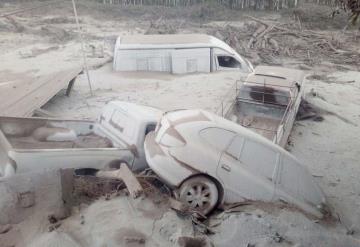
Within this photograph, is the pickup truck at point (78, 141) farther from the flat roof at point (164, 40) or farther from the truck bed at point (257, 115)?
the flat roof at point (164, 40)

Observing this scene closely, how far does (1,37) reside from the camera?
22703 millimetres

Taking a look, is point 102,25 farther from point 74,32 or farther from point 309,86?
point 309,86

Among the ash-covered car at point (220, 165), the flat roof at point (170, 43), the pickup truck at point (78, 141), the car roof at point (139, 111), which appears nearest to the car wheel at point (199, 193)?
the ash-covered car at point (220, 165)

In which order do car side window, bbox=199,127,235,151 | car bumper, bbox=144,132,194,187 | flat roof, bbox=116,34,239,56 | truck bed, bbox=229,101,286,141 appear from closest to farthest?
1. car bumper, bbox=144,132,194,187
2. car side window, bbox=199,127,235,151
3. truck bed, bbox=229,101,286,141
4. flat roof, bbox=116,34,239,56

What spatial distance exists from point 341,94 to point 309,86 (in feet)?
4.17

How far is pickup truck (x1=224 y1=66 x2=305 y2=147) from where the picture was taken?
488 inches

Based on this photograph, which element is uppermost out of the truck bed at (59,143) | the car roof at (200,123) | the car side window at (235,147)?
the car roof at (200,123)

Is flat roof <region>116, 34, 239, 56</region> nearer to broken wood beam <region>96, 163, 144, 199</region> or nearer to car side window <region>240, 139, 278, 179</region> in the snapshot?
car side window <region>240, 139, 278, 179</region>

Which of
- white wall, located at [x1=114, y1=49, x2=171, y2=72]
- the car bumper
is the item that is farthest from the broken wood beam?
white wall, located at [x1=114, y1=49, x2=171, y2=72]

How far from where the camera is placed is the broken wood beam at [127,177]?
6.95 metres

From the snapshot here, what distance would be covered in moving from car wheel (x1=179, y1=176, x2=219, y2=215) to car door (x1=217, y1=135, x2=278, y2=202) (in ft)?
0.69

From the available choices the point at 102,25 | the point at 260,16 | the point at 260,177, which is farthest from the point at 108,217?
the point at 260,16

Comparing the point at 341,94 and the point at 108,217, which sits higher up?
the point at 108,217

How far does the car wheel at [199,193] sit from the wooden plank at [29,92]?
5.72 meters
